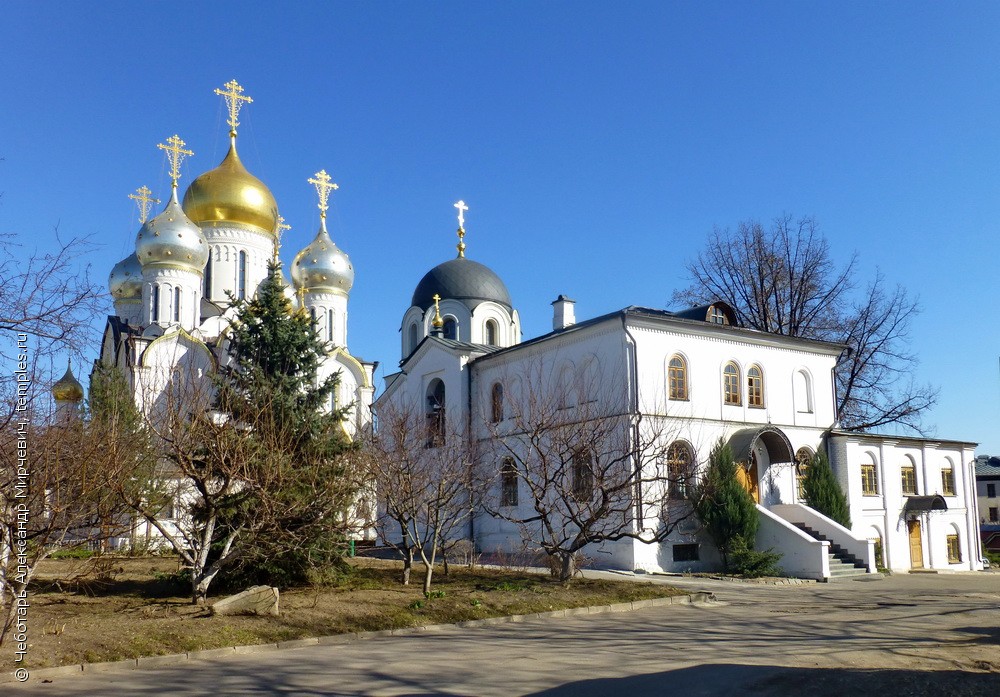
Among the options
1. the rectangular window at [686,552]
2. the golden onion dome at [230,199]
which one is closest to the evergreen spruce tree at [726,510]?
the rectangular window at [686,552]

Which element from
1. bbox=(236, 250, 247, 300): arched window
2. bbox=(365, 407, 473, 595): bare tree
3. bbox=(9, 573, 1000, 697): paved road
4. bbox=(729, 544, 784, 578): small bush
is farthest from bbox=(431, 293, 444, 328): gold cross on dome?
bbox=(9, 573, 1000, 697): paved road

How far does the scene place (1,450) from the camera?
10.3 meters

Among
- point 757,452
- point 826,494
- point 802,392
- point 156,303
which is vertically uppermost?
point 156,303

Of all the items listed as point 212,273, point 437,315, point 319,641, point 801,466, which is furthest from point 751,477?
point 212,273

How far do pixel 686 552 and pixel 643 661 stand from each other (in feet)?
45.0

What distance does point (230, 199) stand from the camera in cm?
4028

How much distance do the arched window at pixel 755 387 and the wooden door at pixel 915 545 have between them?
6.59 metres

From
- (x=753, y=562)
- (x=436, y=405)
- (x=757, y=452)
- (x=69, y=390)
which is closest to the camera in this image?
(x=753, y=562)

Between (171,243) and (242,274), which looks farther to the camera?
(242,274)

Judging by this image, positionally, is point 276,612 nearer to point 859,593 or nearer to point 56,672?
point 56,672

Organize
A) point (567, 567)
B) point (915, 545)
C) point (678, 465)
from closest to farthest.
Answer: point (567, 567), point (678, 465), point (915, 545)

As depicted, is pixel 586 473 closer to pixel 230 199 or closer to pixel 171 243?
pixel 171 243

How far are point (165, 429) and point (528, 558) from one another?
10.9m

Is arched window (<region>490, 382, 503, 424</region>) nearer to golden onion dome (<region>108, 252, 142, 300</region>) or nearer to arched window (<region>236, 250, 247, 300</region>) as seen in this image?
arched window (<region>236, 250, 247, 300</region>)
